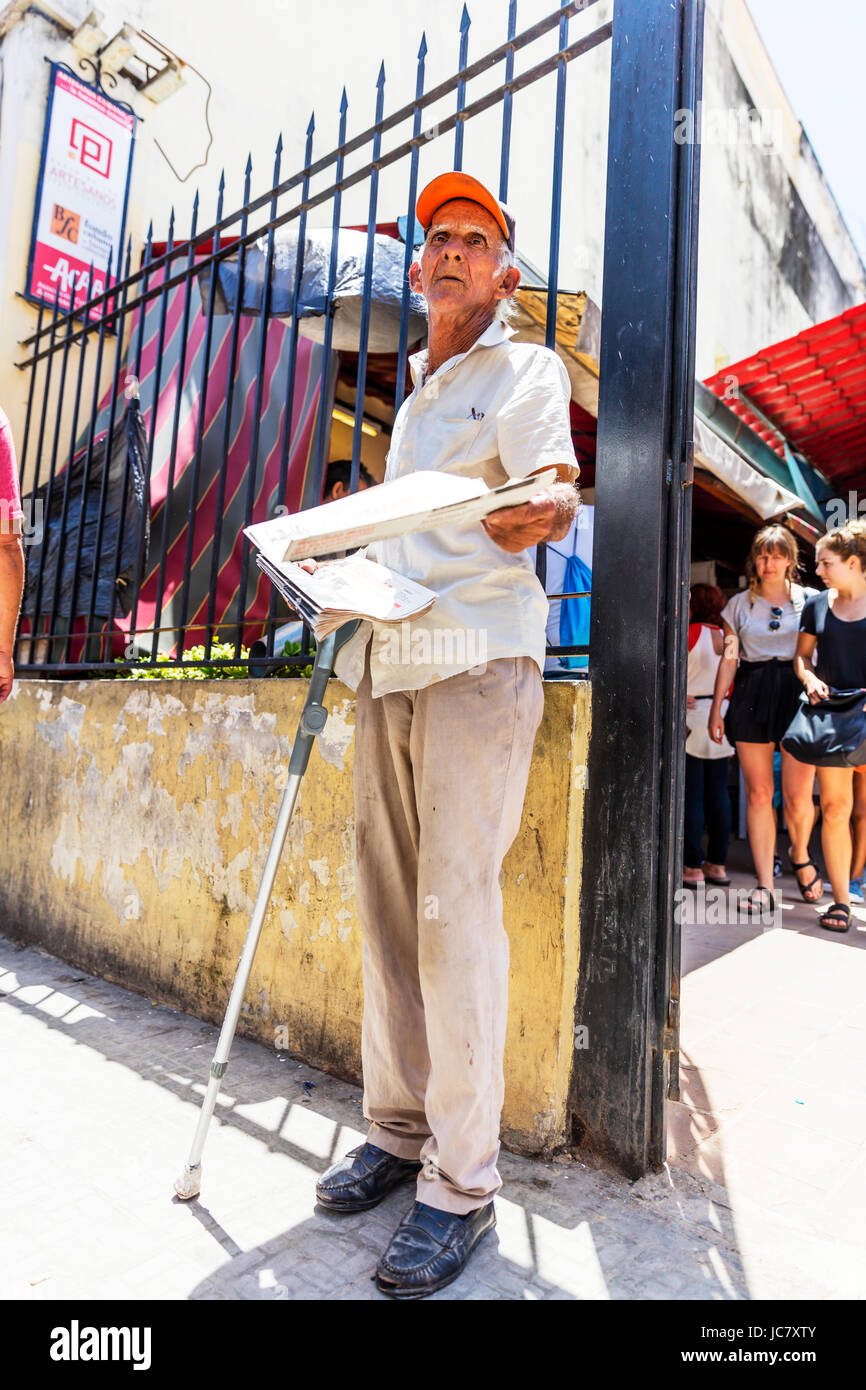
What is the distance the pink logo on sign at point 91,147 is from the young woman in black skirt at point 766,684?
530 centimetres

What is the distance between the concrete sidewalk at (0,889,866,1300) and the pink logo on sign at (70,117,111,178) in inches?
230

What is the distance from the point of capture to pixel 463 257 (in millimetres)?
1995

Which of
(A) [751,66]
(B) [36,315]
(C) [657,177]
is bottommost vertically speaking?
(C) [657,177]

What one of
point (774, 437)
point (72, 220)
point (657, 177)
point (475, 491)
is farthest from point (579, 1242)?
point (774, 437)

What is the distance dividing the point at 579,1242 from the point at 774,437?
7.68 meters

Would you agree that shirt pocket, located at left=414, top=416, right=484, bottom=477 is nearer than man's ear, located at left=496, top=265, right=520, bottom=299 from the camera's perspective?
Yes

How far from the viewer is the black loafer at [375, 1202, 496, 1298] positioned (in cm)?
158

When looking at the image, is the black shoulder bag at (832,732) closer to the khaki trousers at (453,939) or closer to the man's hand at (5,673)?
the khaki trousers at (453,939)

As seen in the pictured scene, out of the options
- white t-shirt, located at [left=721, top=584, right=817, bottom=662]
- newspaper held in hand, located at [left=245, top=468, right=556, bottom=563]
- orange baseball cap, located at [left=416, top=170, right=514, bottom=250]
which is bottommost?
newspaper held in hand, located at [left=245, top=468, right=556, bottom=563]

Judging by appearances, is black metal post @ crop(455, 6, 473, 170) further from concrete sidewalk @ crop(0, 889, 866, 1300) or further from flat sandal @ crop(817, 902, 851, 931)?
flat sandal @ crop(817, 902, 851, 931)

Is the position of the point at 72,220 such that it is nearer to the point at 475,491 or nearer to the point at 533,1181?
the point at 475,491

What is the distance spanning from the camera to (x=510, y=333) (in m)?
2.01

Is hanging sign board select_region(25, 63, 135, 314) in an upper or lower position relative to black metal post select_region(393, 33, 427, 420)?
upper

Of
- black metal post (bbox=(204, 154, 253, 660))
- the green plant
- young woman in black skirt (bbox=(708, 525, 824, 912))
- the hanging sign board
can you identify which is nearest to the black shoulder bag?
young woman in black skirt (bbox=(708, 525, 824, 912))
